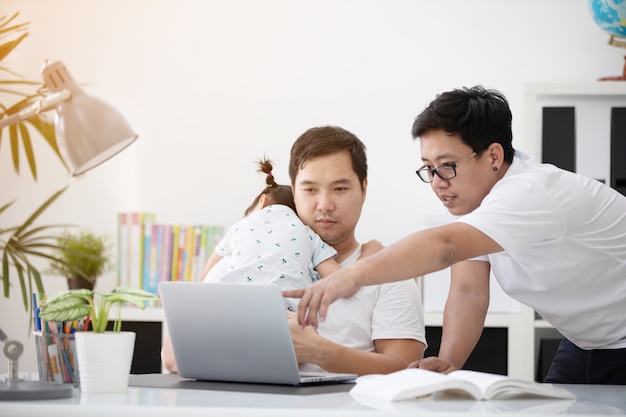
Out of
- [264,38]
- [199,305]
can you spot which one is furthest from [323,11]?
[199,305]

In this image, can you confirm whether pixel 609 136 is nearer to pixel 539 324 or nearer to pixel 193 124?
pixel 539 324

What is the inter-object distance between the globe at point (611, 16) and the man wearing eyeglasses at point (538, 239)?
45.7 inches

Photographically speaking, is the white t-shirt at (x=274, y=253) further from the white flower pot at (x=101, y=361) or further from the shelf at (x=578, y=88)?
the shelf at (x=578, y=88)

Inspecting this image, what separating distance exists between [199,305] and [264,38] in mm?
2349

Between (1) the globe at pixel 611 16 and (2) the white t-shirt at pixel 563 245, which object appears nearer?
(2) the white t-shirt at pixel 563 245

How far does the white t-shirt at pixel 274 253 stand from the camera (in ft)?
6.46

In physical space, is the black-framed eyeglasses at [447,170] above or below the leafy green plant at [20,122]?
below

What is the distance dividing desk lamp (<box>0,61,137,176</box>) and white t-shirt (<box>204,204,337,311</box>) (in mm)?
540

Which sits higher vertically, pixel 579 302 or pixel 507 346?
pixel 579 302

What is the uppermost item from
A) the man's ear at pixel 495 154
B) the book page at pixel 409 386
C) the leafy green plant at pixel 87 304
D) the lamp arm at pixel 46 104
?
the lamp arm at pixel 46 104

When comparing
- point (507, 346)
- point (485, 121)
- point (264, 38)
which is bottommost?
point (507, 346)

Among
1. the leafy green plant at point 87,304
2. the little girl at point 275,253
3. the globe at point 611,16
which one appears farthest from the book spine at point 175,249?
the leafy green plant at point 87,304

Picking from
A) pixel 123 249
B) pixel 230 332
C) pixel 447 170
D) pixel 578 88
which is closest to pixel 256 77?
pixel 123 249

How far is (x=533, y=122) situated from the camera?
3.27 meters
